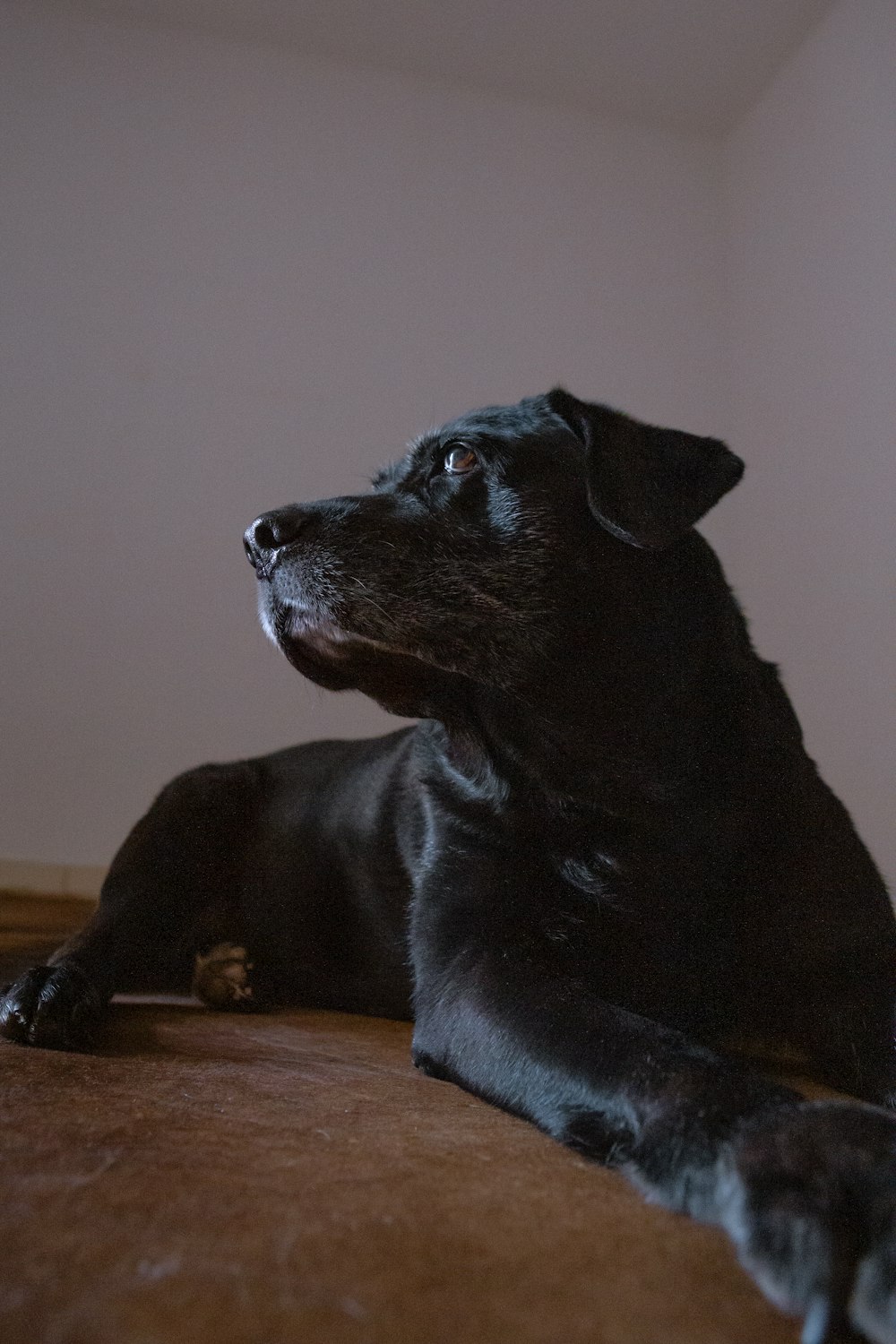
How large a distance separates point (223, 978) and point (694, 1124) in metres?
1.27

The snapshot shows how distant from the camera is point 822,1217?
2.10ft

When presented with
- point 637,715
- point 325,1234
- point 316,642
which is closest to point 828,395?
point 637,715

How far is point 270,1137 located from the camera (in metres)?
0.91

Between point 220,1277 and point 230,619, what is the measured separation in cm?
317

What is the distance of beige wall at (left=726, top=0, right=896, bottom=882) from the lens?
10.1 feet

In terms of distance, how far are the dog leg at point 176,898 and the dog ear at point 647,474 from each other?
41.3 inches

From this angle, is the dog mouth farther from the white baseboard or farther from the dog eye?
the white baseboard

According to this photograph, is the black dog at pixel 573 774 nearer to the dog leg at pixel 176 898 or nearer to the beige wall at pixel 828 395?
the dog leg at pixel 176 898

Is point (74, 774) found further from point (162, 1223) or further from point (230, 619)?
point (162, 1223)

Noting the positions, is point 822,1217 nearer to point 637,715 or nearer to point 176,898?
point 637,715

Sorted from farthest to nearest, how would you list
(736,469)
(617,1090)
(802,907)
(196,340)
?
(196,340), (736,469), (802,907), (617,1090)

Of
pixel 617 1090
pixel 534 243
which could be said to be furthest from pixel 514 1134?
pixel 534 243

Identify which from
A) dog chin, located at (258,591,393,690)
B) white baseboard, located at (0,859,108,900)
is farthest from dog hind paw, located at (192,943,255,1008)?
white baseboard, located at (0,859,108,900)

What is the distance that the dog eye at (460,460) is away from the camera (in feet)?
4.93
